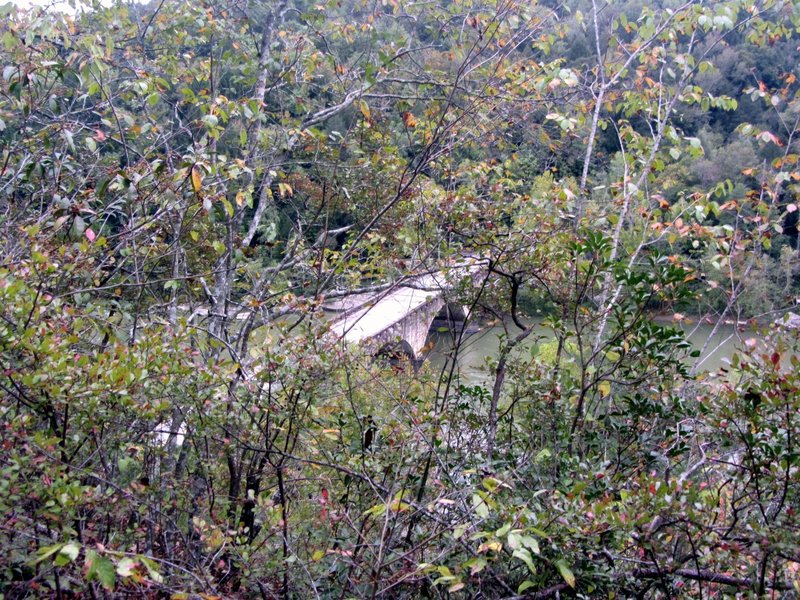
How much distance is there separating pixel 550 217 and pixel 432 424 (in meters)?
1.20

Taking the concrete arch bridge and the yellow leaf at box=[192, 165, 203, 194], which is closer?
the yellow leaf at box=[192, 165, 203, 194]

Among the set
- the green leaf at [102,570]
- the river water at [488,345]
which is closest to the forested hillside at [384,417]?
the green leaf at [102,570]

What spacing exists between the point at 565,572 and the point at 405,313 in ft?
29.5

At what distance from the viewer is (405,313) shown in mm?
10227

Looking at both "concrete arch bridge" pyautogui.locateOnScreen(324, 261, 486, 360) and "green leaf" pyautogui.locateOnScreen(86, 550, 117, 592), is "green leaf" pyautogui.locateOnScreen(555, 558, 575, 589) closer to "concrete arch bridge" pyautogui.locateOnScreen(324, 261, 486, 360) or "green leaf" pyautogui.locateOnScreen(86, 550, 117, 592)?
"green leaf" pyautogui.locateOnScreen(86, 550, 117, 592)

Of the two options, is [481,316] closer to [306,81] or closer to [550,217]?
[550,217]

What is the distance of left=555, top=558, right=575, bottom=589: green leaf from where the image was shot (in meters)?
1.22

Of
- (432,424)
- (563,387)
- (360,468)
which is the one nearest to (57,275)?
(360,468)

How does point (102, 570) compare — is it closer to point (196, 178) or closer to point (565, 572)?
point (565, 572)

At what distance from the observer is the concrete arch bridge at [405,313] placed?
2.97 m

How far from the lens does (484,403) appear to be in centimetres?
266

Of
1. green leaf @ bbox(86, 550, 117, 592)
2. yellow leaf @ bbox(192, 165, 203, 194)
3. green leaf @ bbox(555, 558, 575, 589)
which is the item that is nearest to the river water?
green leaf @ bbox(555, 558, 575, 589)

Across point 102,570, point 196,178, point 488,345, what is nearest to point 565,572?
point 102,570

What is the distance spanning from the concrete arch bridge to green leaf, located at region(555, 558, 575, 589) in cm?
123
